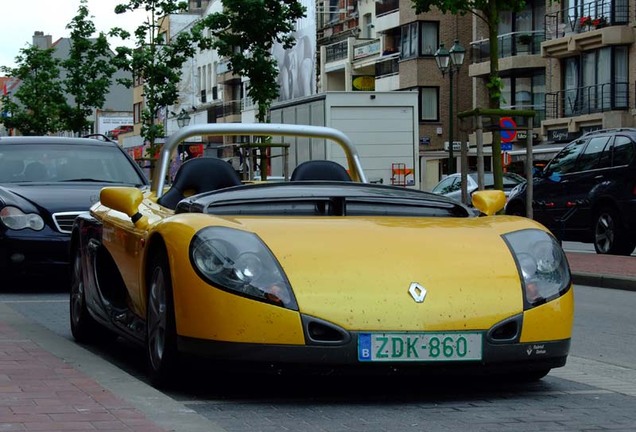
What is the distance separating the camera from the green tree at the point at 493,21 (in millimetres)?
24844

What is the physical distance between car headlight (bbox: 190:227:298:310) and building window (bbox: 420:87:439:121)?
69974 mm

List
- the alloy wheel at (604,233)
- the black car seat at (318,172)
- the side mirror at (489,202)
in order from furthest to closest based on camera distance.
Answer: the alloy wheel at (604,233) → the black car seat at (318,172) → the side mirror at (489,202)

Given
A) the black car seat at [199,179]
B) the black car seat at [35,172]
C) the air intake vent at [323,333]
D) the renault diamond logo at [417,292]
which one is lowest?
the air intake vent at [323,333]

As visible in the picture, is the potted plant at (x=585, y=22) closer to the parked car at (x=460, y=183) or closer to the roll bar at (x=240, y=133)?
the parked car at (x=460, y=183)

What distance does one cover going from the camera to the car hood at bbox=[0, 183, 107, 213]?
48.4ft

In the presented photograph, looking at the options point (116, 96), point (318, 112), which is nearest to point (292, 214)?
→ point (318, 112)

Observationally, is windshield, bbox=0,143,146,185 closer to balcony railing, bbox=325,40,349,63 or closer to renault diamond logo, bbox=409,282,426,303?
renault diamond logo, bbox=409,282,426,303

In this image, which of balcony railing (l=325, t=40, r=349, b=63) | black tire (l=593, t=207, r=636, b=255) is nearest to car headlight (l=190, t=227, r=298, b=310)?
black tire (l=593, t=207, r=636, b=255)

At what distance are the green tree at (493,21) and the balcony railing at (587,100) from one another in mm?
32399

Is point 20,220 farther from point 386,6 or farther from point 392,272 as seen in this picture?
point 386,6

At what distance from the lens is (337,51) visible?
86.6m

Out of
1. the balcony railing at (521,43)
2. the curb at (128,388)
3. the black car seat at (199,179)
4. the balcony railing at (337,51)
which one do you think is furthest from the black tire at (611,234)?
the balcony railing at (337,51)

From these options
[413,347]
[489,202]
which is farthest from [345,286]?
[489,202]

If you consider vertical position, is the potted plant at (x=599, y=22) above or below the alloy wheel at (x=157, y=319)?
above
